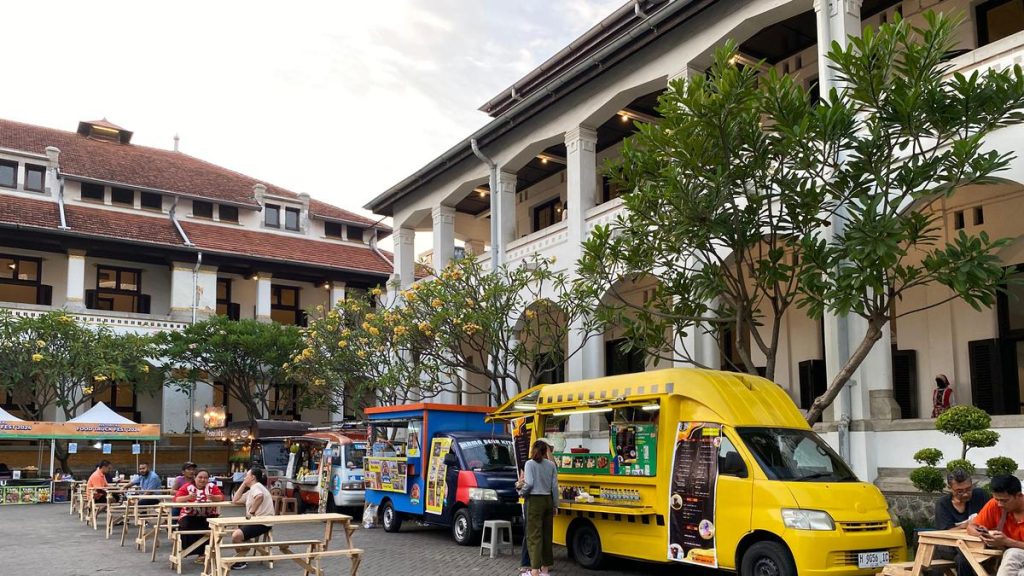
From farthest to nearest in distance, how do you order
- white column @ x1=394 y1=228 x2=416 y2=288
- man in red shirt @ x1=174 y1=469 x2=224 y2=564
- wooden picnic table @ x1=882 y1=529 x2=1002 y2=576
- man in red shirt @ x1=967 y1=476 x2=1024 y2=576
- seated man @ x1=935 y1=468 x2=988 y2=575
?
white column @ x1=394 y1=228 x2=416 y2=288, man in red shirt @ x1=174 y1=469 x2=224 y2=564, seated man @ x1=935 y1=468 x2=988 y2=575, wooden picnic table @ x1=882 y1=529 x2=1002 y2=576, man in red shirt @ x1=967 y1=476 x2=1024 y2=576

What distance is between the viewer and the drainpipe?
2506 cm

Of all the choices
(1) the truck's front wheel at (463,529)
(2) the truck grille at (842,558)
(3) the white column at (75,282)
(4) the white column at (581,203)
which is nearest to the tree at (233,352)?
(3) the white column at (75,282)

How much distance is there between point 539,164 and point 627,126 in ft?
12.6

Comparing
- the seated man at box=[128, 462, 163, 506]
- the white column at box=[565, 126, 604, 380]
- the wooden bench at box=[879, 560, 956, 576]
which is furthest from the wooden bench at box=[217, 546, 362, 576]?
the white column at box=[565, 126, 604, 380]

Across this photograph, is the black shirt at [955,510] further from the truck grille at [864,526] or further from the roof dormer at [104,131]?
the roof dormer at [104,131]

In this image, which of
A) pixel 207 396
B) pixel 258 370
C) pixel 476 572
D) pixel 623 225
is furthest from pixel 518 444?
pixel 207 396

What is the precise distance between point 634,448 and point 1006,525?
17.3 feet

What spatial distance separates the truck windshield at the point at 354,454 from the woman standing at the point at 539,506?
994cm

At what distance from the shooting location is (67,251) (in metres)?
34.2

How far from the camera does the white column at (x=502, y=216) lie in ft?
82.3

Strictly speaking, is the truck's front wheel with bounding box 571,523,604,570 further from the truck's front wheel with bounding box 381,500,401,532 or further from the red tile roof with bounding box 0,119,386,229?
the red tile roof with bounding box 0,119,386,229

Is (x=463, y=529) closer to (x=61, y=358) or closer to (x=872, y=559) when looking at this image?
(x=872, y=559)

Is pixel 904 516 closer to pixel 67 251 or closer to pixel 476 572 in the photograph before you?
pixel 476 572

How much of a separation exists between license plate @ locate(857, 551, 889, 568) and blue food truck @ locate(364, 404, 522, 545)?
704 centimetres
